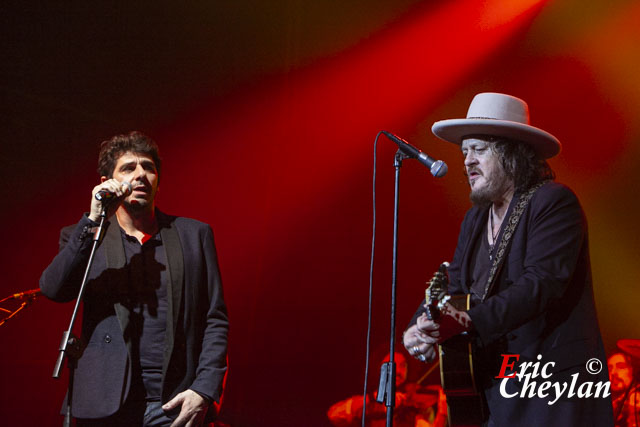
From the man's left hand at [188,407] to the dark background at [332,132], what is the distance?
2829mm

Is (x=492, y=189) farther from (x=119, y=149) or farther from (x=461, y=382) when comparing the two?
(x=119, y=149)

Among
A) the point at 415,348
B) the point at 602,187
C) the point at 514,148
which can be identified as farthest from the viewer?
the point at 602,187

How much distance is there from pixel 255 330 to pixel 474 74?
3.25 m

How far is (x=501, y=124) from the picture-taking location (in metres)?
2.98

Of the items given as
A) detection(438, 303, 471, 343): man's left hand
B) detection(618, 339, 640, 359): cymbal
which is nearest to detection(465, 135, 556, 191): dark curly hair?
detection(438, 303, 471, 343): man's left hand

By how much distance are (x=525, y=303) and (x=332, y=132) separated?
12.7 feet

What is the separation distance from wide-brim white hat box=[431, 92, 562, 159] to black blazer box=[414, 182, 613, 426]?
1.21 ft

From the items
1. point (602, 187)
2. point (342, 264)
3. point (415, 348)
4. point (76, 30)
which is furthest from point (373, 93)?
point (415, 348)

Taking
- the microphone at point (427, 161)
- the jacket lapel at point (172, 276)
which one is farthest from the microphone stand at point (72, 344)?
the microphone at point (427, 161)

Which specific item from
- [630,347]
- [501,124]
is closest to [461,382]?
[501,124]

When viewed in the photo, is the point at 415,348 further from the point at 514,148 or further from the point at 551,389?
the point at 514,148

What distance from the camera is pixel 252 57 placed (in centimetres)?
580

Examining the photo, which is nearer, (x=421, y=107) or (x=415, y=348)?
(x=415, y=348)

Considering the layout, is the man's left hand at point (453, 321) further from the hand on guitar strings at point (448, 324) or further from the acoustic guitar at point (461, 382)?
the acoustic guitar at point (461, 382)
